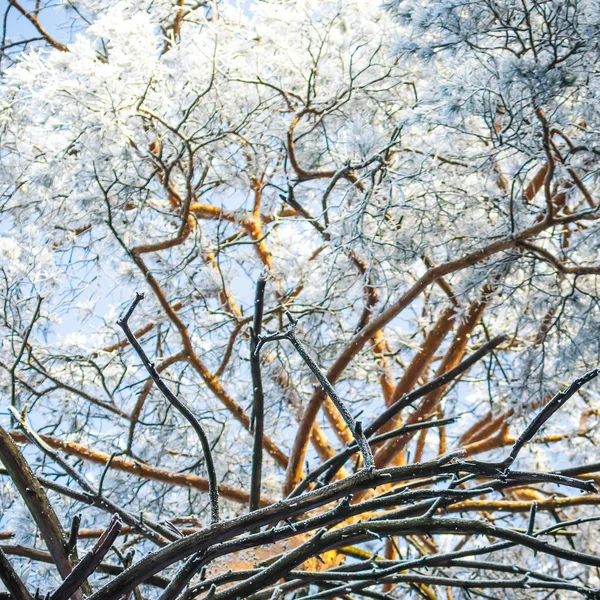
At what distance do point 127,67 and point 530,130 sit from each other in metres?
1.72

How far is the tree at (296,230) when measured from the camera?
2.85 m

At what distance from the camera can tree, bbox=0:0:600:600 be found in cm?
285

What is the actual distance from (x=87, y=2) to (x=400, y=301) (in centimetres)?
294

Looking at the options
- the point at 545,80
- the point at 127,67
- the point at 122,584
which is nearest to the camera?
the point at 122,584

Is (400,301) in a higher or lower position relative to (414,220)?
lower

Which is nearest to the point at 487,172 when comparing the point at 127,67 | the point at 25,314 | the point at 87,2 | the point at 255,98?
the point at 255,98

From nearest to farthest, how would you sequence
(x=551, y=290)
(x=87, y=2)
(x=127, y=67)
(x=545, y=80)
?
1. (x=545, y=80)
2. (x=127, y=67)
3. (x=551, y=290)
4. (x=87, y=2)

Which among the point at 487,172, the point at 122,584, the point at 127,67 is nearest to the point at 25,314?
the point at 127,67

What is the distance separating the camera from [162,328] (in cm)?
425

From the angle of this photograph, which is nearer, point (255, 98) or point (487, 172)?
point (487, 172)

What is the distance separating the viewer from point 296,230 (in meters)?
4.77

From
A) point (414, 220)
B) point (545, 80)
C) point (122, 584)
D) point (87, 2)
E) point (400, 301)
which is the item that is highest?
point (87, 2)

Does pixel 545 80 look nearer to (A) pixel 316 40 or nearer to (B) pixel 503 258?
(B) pixel 503 258

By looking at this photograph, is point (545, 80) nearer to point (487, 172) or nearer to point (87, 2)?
point (487, 172)
